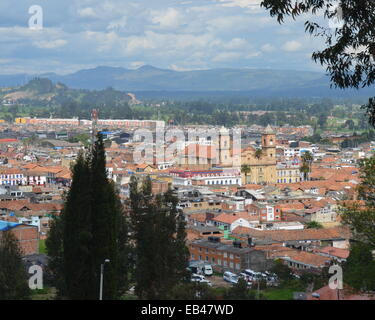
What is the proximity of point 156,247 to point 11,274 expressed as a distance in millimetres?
2773

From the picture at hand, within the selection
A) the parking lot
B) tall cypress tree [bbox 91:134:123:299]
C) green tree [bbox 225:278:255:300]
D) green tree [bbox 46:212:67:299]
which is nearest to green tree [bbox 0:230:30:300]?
green tree [bbox 46:212:67:299]

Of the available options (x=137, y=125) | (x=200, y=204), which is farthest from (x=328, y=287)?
(x=137, y=125)

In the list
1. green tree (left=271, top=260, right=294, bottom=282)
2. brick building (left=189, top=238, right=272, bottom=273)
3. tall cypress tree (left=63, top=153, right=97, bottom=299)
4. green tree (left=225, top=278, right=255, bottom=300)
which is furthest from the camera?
brick building (left=189, top=238, right=272, bottom=273)

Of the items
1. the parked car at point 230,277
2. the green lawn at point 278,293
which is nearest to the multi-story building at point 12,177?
the parked car at point 230,277

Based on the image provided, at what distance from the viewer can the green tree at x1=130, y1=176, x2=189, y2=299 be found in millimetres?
14328

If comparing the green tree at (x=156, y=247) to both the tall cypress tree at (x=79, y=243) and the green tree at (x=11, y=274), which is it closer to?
the tall cypress tree at (x=79, y=243)

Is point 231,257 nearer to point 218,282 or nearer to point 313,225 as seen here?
point 218,282

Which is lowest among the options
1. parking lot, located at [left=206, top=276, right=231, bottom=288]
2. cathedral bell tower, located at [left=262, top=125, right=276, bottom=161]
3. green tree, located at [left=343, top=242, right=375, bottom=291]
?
parking lot, located at [left=206, top=276, right=231, bottom=288]

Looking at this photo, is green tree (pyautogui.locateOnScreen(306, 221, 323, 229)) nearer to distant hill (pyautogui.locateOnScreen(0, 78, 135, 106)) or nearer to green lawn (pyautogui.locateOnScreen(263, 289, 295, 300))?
green lawn (pyautogui.locateOnScreen(263, 289, 295, 300))

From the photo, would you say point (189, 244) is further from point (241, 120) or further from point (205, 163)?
point (241, 120)

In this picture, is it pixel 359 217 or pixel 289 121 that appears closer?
pixel 359 217

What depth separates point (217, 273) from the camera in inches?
794

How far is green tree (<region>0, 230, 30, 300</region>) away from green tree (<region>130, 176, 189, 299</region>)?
2204 millimetres

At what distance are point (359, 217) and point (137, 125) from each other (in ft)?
271
